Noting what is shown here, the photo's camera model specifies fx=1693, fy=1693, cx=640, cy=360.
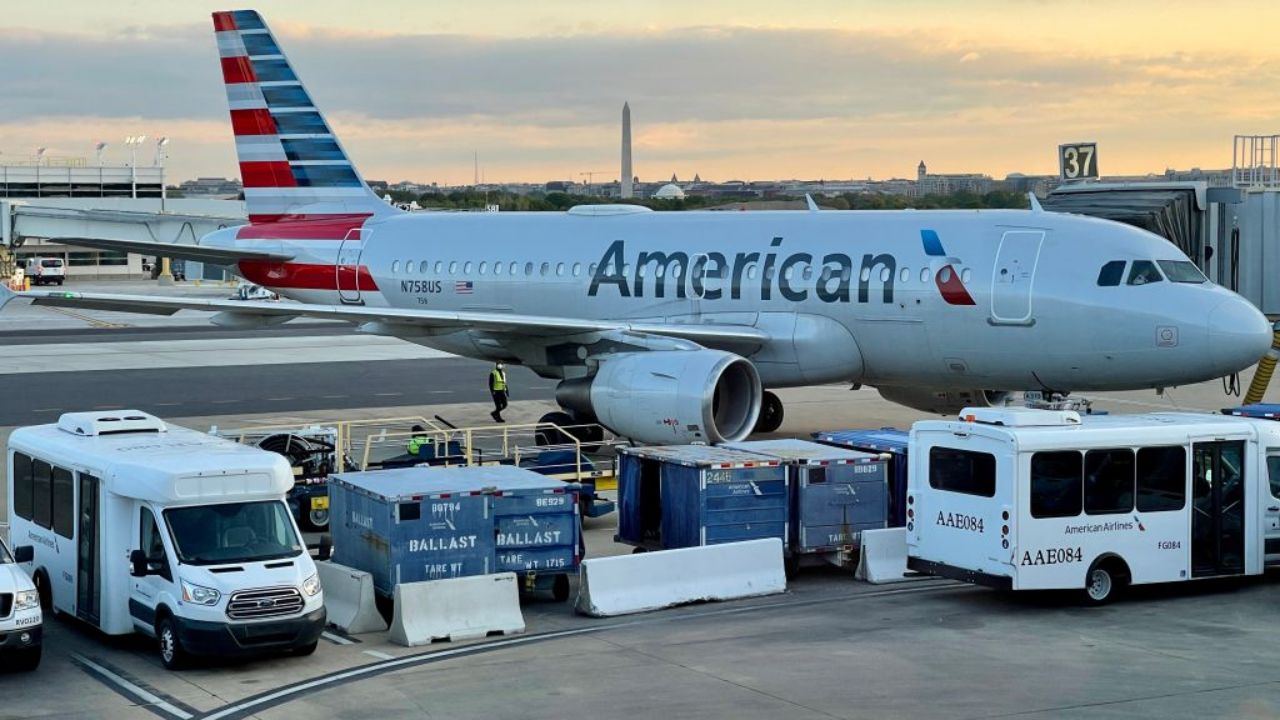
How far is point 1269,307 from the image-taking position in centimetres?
3266

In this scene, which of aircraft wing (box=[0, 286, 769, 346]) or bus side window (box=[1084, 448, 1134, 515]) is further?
aircraft wing (box=[0, 286, 769, 346])

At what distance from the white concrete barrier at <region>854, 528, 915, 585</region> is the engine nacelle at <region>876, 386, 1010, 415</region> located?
9.98 m

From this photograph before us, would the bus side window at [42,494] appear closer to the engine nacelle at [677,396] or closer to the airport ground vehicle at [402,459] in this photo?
the airport ground vehicle at [402,459]

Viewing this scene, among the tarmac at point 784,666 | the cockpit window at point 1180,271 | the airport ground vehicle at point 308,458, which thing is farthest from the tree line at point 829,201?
the tarmac at point 784,666

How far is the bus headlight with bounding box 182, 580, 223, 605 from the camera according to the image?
15750 mm

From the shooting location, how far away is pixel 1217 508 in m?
19.2

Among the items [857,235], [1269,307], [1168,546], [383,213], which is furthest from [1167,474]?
[383,213]

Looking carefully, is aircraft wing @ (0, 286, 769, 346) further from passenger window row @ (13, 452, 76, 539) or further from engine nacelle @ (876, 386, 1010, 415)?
passenger window row @ (13, 452, 76, 539)

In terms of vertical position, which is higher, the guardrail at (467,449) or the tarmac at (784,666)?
the guardrail at (467,449)

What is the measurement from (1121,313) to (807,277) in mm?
5535

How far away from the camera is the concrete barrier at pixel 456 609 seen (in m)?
17.3

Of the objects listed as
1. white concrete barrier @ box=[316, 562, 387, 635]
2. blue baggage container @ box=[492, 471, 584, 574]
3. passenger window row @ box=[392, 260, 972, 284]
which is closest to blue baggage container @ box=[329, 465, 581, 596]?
blue baggage container @ box=[492, 471, 584, 574]

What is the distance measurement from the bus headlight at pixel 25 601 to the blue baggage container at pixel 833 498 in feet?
29.1

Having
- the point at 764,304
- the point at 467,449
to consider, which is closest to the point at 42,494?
the point at 467,449
